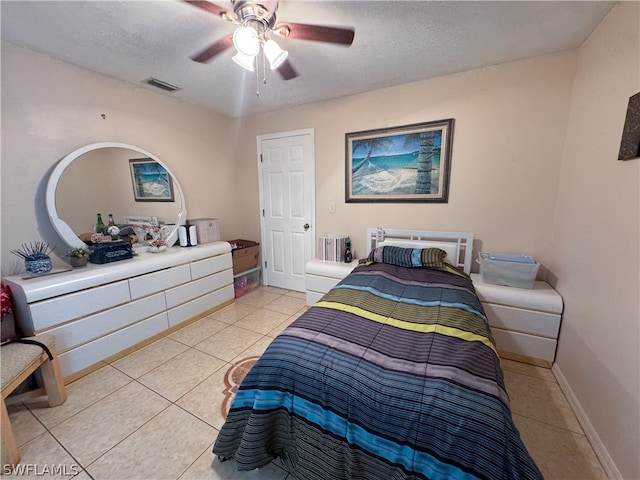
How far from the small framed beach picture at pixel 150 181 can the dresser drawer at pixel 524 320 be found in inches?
133

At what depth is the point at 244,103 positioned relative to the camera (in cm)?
307

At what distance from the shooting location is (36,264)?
185cm

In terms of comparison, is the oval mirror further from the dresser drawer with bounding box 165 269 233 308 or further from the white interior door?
the white interior door

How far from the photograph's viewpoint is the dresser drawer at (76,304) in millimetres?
1718

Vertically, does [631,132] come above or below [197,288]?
above

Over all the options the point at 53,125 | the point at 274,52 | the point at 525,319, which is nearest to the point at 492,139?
the point at 525,319

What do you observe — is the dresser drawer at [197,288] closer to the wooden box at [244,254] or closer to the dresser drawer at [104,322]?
the dresser drawer at [104,322]

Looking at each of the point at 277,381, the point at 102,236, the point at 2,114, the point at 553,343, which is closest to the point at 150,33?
the point at 2,114

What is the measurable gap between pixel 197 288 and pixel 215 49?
222 centimetres

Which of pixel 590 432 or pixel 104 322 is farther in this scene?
pixel 104 322

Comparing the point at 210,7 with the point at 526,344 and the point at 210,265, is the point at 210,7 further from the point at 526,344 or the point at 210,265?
the point at 526,344

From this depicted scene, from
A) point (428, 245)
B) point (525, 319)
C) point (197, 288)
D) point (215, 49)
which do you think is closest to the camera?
point (215, 49)

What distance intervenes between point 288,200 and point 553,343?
3002 mm

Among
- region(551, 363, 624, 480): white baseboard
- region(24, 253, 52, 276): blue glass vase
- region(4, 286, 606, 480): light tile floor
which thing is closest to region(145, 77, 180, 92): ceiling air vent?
region(24, 253, 52, 276): blue glass vase
